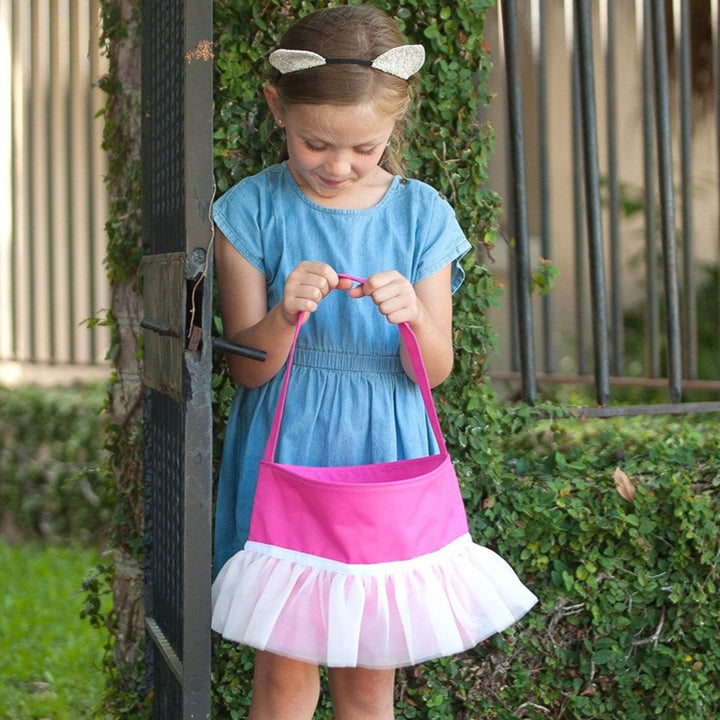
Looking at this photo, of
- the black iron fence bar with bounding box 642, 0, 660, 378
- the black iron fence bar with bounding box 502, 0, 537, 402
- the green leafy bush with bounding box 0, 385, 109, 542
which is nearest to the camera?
the black iron fence bar with bounding box 502, 0, 537, 402

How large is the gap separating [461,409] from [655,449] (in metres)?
0.59

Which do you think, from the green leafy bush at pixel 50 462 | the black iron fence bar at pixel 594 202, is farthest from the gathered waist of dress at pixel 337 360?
the green leafy bush at pixel 50 462

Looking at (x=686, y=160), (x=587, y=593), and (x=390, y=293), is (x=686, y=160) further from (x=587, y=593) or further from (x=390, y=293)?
(x=390, y=293)

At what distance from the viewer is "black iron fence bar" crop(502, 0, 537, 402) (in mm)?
3176

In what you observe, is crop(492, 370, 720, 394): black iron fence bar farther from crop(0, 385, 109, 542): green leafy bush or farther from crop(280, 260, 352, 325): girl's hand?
crop(0, 385, 109, 542): green leafy bush

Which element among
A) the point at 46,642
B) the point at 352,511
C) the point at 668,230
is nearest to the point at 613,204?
the point at 668,230

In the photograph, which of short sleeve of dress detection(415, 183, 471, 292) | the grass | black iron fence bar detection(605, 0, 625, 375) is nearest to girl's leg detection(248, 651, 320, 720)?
short sleeve of dress detection(415, 183, 471, 292)

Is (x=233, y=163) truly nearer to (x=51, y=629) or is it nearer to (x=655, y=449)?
(x=655, y=449)

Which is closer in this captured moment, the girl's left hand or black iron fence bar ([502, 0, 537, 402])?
the girl's left hand

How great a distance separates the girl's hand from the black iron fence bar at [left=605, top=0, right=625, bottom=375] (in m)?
2.42

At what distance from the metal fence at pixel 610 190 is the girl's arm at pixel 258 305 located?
3.28 feet

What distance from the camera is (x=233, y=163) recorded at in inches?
112

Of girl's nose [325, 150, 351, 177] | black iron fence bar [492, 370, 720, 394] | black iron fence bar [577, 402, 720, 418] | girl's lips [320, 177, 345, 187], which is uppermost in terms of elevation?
girl's nose [325, 150, 351, 177]

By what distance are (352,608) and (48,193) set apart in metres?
5.34
